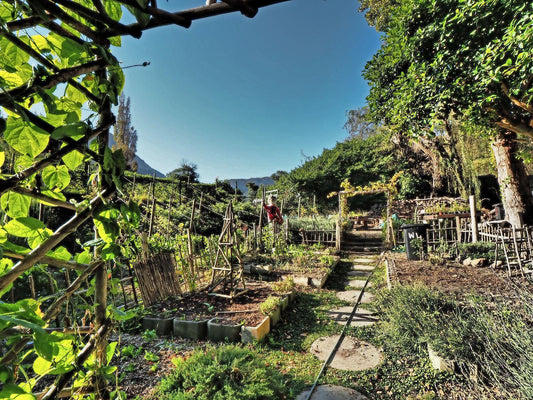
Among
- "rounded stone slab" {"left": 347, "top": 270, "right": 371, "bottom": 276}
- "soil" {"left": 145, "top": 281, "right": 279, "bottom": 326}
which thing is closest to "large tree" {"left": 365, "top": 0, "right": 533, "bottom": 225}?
"rounded stone slab" {"left": 347, "top": 270, "right": 371, "bottom": 276}

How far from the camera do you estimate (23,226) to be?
54cm

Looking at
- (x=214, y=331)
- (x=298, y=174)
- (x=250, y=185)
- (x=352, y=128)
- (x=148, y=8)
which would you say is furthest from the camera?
(x=352, y=128)

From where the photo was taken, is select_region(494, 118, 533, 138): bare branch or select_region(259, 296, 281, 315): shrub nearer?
select_region(259, 296, 281, 315): shrub

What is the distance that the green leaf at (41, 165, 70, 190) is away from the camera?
633 millimetres

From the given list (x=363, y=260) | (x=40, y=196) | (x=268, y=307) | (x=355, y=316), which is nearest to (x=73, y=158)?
(x=40, y=196)

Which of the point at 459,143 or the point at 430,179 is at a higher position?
the point at 459,143

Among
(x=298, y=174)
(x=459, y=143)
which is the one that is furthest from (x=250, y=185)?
(x=459, y=143)

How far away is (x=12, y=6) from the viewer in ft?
1.51

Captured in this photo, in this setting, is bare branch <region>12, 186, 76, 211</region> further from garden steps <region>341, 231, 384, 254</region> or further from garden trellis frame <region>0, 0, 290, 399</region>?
garden steps <region>341, 231, 384, 254</region>

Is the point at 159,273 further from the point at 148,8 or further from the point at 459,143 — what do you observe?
the point at 459,143

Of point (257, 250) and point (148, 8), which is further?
point (257, 250)

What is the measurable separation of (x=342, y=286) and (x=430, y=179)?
12015 mm

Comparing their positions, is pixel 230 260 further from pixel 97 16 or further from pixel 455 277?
pixel 97 16

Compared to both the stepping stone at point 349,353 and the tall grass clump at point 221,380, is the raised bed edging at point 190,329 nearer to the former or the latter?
the tall grass clump at point 221,380
